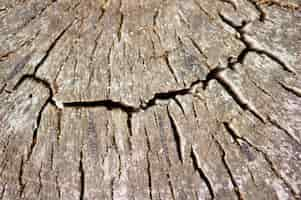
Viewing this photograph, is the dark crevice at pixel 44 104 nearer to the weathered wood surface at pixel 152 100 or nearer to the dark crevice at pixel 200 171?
the weathered wood surface at pixel 152 100

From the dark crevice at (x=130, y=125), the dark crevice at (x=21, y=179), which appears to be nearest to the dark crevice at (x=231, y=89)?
the dark crevice at (x=130, y=125)

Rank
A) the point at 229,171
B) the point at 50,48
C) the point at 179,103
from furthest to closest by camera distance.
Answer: the point at 50,48, the point at 179,103, the point at 229,171

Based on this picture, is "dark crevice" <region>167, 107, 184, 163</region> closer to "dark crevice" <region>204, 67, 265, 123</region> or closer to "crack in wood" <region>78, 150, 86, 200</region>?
"dark crevice" <region>204, 67, 265, 123</region>

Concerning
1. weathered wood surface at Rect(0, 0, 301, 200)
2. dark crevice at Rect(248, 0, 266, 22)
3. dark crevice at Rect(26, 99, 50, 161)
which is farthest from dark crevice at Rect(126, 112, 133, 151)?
dark crevice at Rect(248, 0, 266, 22)

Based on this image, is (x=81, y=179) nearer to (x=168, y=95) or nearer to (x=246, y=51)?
(x=168, y=95)

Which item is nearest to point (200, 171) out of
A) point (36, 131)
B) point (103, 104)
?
point (103, 104)

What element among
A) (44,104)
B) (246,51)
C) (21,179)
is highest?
(246,51)

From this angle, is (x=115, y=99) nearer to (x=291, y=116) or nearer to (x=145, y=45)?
(x=145, y=45)

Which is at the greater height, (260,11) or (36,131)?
(260,11)

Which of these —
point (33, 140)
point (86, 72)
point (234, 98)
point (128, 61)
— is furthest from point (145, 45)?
point (33, 140)
